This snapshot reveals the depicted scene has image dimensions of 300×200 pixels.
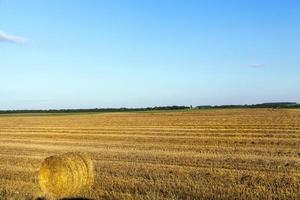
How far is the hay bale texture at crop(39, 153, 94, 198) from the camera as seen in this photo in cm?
1134

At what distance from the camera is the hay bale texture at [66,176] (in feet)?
37.2

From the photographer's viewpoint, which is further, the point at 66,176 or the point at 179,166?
the point at 179,166

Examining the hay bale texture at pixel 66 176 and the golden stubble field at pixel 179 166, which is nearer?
the golden stubble field at pixel 179 166

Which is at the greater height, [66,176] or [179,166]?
[66,176]

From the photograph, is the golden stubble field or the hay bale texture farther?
the hay bale texture

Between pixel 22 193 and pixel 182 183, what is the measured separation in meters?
3.38

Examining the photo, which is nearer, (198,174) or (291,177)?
(291,177)

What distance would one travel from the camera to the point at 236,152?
685 inches

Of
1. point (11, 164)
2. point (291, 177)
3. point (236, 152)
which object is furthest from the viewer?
point (236, 152)

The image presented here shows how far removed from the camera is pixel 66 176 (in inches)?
450

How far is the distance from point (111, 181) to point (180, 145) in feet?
28.1

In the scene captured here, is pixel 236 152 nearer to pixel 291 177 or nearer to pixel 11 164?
pixel 291 177

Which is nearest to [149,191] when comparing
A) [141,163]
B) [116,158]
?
[141,163]

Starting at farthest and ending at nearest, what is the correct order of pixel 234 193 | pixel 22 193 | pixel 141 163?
pixel 141 163 < pixel 22 193 < pixel 234 193
